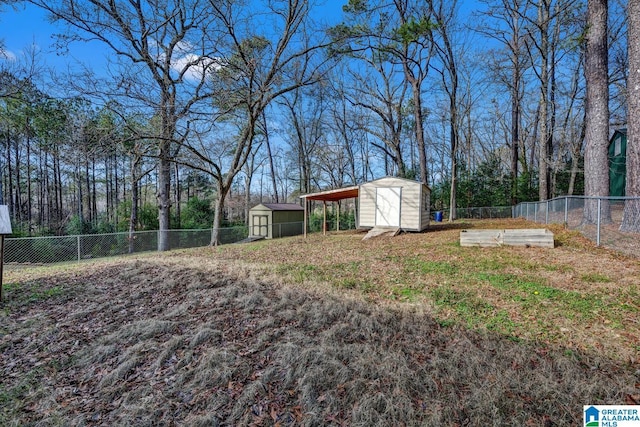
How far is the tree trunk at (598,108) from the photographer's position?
7.16m

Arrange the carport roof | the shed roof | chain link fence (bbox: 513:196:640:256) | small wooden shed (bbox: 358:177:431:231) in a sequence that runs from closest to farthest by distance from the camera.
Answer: chain link fence (bbox: 513:196:640:256) < small wooden shed (bbox: 358:177:431:231) < the carport roof < the shed roof

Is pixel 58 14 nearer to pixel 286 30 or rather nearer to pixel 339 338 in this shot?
pixel 286 30

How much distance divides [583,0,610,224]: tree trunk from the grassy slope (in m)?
3.18

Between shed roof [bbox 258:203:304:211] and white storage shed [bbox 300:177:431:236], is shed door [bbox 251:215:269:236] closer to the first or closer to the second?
shed roof [bbox 258:203:304:211]

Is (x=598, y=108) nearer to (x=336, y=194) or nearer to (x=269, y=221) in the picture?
(x=336, y=194)

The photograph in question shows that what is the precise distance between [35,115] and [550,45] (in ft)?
86.3

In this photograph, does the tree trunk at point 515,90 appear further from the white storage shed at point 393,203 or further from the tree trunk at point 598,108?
the white storage shed at point 393,203

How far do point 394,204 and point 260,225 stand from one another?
9.81 meters

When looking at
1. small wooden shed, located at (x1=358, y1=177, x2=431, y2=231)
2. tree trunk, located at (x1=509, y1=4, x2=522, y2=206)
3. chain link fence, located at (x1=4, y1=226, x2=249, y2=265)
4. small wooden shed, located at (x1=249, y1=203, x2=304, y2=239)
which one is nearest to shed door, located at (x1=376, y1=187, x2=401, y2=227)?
small wooden shed, located at (x1=358, y1=177, x2=431, y2=231)

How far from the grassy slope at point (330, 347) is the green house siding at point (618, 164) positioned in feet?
50.2

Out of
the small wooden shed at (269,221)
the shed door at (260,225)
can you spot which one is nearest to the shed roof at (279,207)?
the small wooden shed at (269,221)

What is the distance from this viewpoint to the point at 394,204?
10938 millimetres

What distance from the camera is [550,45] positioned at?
14156mm

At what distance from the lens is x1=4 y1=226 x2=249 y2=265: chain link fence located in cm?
948
